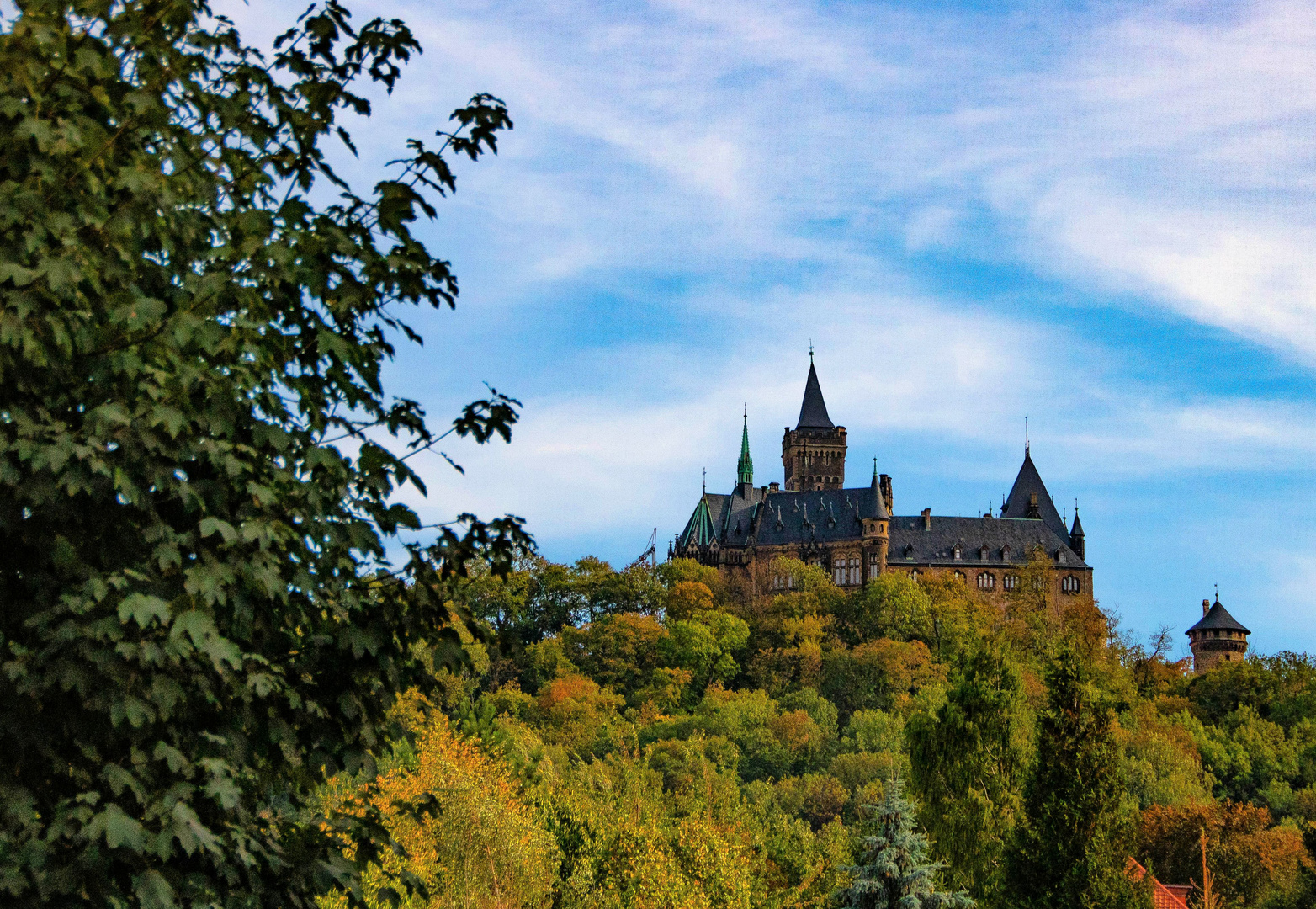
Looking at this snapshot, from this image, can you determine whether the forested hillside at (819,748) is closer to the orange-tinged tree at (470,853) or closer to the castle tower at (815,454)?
the orange-tinged tree at (470,853)

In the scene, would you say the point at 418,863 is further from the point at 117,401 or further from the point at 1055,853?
the point at 117,401

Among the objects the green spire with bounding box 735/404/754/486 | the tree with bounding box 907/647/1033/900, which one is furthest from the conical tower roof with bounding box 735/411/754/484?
the tree with bounding box 907/647/1033/900

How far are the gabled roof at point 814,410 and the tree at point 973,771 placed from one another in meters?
102

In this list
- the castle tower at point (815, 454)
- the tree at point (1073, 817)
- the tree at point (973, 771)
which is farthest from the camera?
the castle tower at point (815, 454)

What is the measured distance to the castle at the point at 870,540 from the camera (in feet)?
404

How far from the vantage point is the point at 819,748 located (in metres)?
95.0

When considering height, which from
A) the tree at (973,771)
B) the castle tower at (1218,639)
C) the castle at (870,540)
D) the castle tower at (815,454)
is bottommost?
the tree at (973,771)

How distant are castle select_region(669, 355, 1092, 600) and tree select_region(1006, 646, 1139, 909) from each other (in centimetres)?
8793

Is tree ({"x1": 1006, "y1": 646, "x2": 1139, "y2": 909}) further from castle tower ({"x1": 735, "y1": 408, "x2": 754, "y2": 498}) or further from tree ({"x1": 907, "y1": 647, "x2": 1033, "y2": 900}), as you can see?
castle tower ({"x1": 735, "y1": 408, "x2": 754, "y2": 498})

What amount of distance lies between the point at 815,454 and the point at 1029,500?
1988 centimetres

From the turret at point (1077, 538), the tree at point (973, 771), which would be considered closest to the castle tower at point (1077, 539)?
the turret at point (1077, 538)

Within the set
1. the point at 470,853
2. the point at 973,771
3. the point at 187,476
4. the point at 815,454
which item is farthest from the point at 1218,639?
the point at 187,476

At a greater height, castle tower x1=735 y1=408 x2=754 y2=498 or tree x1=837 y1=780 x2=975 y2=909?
castle tower x1=735 y1=408 x2=754 y2=498

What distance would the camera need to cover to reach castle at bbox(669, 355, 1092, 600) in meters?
123
